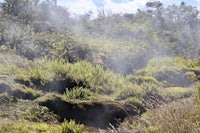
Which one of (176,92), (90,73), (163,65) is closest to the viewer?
(90,73)

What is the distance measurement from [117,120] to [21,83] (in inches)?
128

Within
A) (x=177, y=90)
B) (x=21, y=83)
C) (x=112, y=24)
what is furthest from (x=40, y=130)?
(x=112, y=24)

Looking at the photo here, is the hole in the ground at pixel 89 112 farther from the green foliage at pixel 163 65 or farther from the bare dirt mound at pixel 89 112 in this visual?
the green foliage at pixel 163 65

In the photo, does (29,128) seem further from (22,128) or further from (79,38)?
Answer: (79,38)

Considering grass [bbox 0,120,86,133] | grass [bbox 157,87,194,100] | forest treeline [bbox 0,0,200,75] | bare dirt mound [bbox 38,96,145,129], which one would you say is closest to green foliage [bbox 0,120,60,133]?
grass [bbox 0,120,86,133]

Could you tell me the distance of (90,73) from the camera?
13289 mm

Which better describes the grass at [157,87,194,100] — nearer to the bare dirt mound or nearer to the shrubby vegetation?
the shrubby vegetation

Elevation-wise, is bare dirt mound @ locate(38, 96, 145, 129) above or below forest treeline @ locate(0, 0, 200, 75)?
below

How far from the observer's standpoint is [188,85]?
16.5 metres

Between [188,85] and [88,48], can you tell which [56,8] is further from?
[188,85]

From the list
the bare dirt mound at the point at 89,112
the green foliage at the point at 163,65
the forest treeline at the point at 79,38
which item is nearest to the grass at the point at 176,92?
the green foliage at the point at 163,65

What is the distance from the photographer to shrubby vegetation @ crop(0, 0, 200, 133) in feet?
25.1

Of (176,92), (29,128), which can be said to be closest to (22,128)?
(29,128)

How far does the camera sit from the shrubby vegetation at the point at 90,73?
7648 millimetres
